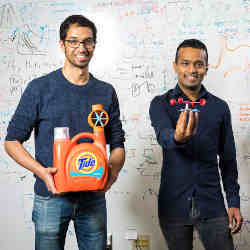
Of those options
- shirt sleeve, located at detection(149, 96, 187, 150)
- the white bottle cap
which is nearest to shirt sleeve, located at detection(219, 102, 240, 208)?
shirt sleeve, located at detection(149, 96, 187, 150)

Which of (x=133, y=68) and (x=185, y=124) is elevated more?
(x=133, y=68)

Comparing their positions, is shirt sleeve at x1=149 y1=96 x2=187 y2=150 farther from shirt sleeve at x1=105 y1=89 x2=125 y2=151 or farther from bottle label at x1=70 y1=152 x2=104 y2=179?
bottle label at x1=70 y1=152 x2=104 y2=179

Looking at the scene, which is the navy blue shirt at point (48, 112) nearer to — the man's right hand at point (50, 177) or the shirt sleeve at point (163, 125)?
the man's right hand at point (50, 177)

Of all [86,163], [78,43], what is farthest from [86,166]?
[78,43]

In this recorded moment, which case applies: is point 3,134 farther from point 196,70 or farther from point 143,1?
point 196,70

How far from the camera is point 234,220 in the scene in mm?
1160

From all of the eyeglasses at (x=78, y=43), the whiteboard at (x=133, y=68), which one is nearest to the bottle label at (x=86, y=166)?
the eyeglasses at (x=78, y=43)

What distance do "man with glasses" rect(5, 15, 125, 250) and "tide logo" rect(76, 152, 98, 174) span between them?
91 millimetres

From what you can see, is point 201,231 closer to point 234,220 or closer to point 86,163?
point 234,220

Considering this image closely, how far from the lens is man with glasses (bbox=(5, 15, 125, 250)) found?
1.01m

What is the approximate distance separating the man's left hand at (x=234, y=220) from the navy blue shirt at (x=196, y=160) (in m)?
0.02

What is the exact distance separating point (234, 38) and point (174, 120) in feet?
2.84

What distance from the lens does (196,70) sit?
116cm

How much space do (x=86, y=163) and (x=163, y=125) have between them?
315 mm
